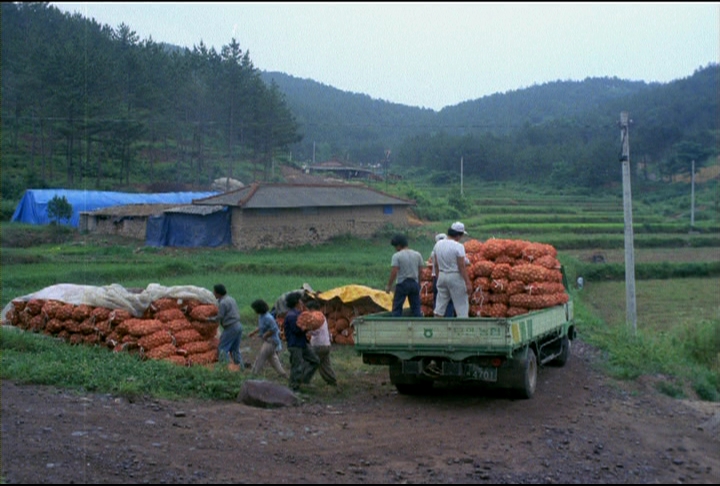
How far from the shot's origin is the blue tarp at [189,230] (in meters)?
36.1

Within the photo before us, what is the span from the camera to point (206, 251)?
114ft

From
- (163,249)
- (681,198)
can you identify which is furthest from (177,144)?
(681,198)

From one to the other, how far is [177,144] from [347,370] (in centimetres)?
4379

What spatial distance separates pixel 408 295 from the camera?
11.2 m

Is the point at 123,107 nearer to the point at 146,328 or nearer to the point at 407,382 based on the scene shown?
the point at 146,328

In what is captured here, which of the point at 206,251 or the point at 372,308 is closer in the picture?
the point at 372,308

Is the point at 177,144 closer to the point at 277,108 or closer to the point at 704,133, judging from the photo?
the point at 277,108

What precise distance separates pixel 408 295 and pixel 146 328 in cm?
429

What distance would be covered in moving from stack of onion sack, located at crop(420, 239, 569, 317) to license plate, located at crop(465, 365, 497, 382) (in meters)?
1.85

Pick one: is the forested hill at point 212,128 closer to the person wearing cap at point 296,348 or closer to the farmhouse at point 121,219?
the farmhouse at point 121,219

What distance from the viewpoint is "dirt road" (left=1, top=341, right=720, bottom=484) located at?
6363 millimetres

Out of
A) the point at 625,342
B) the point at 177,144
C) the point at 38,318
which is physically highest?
the point at 177,144

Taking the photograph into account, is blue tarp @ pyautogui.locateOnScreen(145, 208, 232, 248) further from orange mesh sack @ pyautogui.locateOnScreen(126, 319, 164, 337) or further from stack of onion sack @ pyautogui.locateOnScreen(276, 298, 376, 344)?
orange mesh sack @ pyautogui.locateOnScreen(126, 319, 164, 337)

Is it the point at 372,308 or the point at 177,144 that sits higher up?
the point at 177,144
